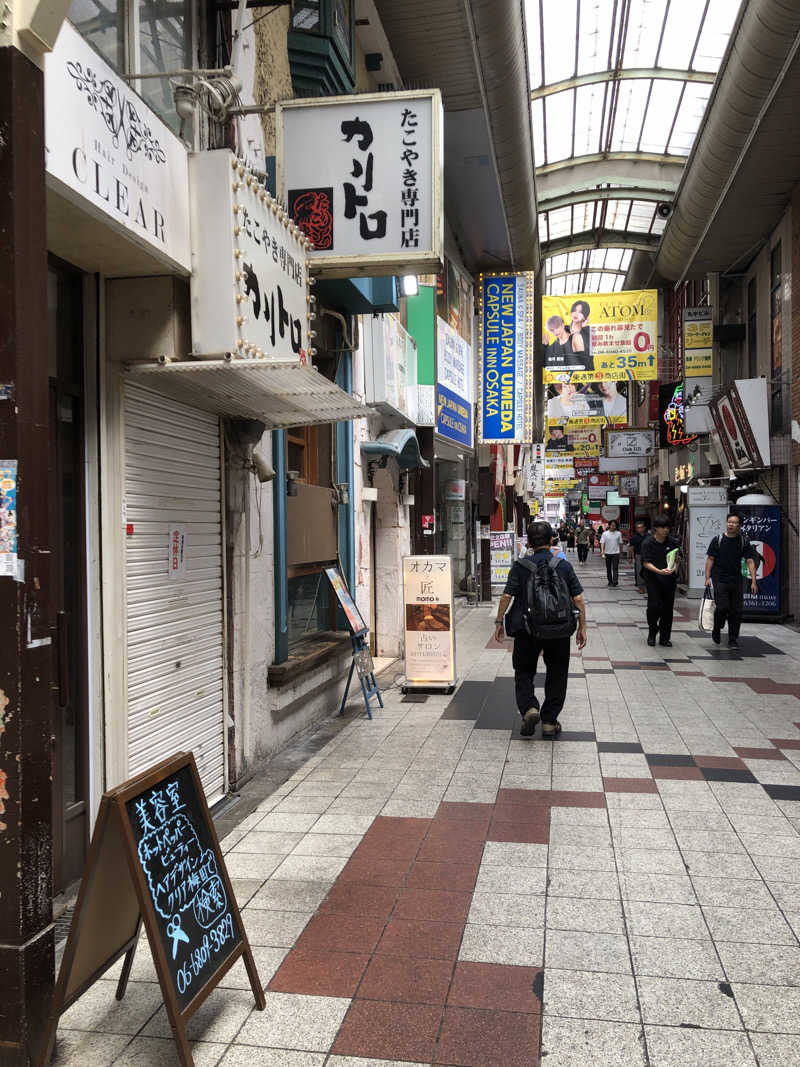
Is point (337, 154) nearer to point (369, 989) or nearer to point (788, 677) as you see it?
point (369, 989)

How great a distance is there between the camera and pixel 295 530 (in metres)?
7.88

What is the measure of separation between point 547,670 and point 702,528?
40.4ft

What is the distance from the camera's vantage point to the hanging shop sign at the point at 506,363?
17.7 metres

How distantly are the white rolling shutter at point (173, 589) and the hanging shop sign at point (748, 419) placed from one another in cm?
1232

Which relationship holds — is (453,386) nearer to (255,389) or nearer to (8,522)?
(255,389)

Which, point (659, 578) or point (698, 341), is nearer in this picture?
point (659, 578)

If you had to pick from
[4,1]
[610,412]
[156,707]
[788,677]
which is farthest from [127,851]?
[610,412]

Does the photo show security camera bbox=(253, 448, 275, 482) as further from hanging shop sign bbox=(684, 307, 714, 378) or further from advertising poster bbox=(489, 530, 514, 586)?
hanging shop sign bbox=(684, 307, 714, 378)

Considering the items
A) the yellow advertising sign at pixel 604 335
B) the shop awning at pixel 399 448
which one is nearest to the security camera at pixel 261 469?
the shop awning at pixel 399 448

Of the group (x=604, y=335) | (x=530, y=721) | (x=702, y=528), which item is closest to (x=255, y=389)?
(x=530, y=721)

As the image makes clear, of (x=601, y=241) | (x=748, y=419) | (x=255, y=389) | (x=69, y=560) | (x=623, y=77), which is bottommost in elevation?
(x=69, y=560)

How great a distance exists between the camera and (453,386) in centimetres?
1512

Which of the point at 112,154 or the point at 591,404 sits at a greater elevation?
the point at 591,404

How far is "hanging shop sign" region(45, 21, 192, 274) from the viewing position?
3.41 metres
